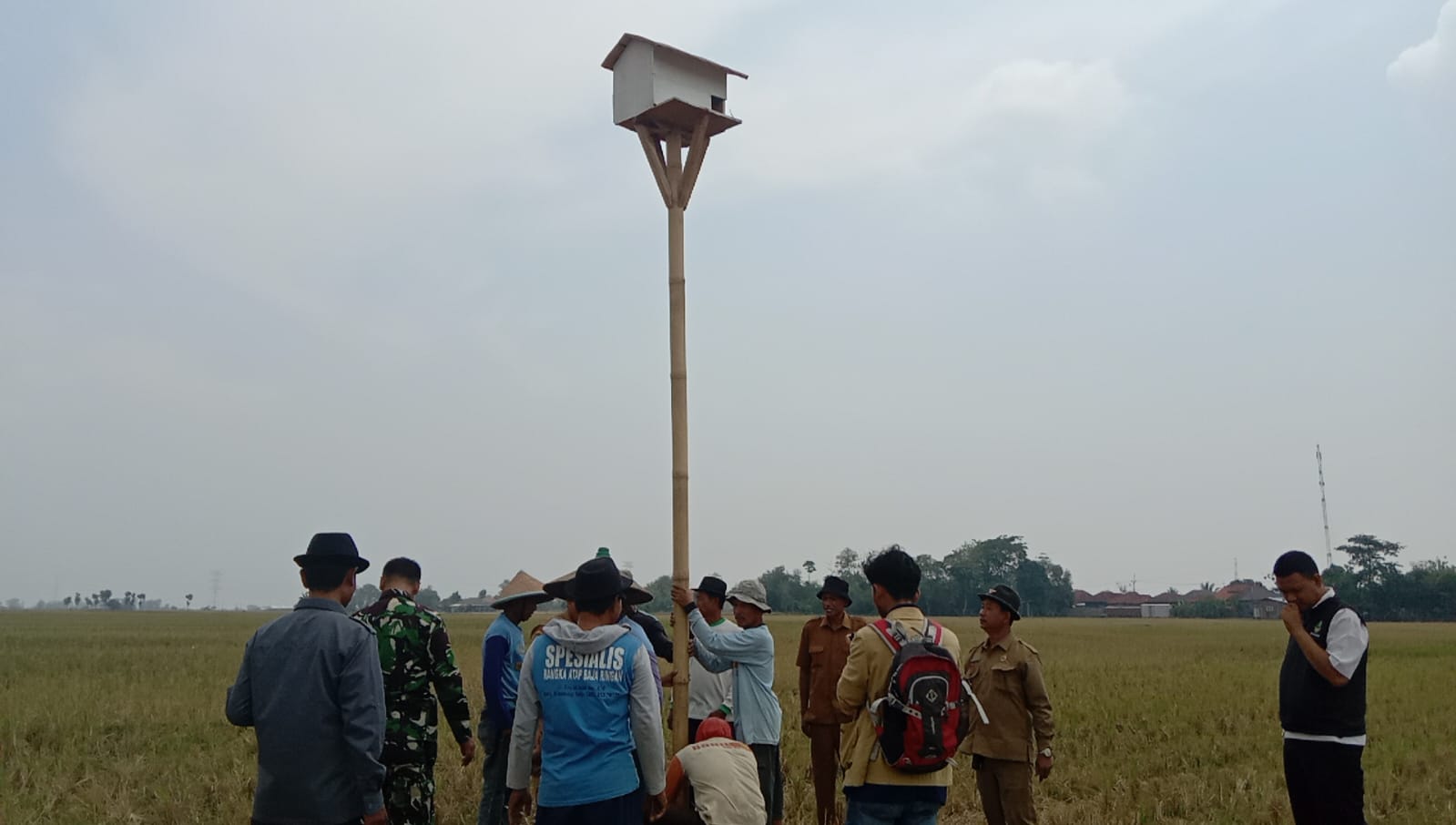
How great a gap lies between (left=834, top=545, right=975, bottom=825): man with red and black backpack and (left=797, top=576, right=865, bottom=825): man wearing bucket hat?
7.66 feet

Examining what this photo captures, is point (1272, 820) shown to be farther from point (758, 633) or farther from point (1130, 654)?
point (1130, 654)

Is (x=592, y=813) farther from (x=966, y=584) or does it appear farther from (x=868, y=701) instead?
(x=966, y=584)

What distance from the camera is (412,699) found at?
18.0 feet

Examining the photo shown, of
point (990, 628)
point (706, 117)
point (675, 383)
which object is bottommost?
point (990, 628)

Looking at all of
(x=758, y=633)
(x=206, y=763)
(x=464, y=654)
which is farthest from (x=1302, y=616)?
(x=464, y=654)

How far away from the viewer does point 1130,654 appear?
2972cm

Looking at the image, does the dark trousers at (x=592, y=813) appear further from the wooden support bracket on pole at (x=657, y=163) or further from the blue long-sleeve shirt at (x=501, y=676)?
the wooden support bracket on pole at (x=657, y=163)

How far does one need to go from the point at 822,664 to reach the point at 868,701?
8.85 feet

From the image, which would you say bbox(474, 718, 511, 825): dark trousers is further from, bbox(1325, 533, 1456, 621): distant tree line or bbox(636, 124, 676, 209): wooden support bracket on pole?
bbox(1325, 533, 1456, 621): distant tree line

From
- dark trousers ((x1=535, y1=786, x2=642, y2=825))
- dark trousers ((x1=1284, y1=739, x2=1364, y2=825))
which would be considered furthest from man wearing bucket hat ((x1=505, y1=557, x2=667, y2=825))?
dark trousers ((x1=1284, y1=739, x2=1364, y2=825))

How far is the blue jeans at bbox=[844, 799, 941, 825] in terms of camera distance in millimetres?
4539

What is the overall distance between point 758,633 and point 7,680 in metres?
20.0

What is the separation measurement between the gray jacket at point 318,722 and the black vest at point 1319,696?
4237 millimetres

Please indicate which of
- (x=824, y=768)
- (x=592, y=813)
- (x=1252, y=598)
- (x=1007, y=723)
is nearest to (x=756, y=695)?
(x=824, y=768)
